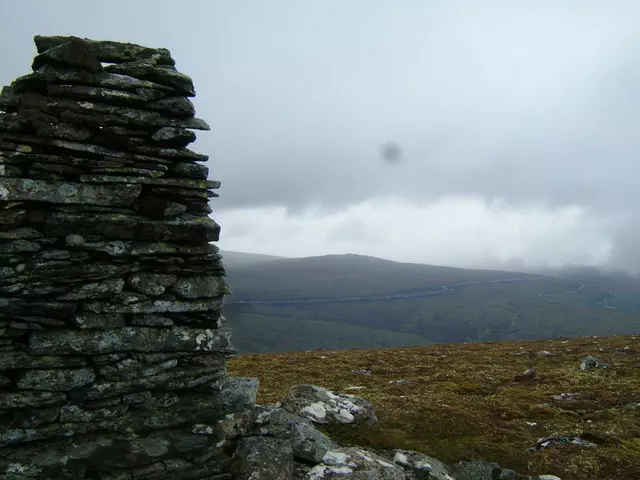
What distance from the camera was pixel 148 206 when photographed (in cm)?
1360

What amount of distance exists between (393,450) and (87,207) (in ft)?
43.8

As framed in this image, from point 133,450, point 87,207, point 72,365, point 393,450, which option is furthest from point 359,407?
point 87,207

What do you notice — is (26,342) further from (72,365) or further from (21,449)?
(21,449)

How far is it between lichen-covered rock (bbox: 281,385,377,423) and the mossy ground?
1.91 feet

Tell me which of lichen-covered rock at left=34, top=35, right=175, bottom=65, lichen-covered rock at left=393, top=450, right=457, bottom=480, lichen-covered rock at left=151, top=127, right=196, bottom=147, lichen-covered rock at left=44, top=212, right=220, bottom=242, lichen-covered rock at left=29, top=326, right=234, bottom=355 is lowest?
lichen-covered rock at left=393, top=450, right=457, bottom=480

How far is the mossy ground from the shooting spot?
17.9 m

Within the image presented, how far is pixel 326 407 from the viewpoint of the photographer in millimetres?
19062

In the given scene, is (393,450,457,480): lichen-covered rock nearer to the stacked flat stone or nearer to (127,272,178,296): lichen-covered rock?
the stacked flat stone

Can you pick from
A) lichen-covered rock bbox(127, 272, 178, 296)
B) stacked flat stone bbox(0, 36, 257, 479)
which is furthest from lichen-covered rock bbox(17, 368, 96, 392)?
lichen-covered rock bbox(127, 272, 178, 296)

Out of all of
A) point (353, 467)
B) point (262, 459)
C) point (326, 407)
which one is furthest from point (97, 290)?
point (326, 407)

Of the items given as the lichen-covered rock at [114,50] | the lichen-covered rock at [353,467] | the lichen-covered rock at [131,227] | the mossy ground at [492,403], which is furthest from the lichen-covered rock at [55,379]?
the mossy ground at [492,403]

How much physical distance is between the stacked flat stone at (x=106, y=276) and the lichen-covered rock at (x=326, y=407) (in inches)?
199

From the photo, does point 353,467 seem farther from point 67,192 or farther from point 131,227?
point 67,192

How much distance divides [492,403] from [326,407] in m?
13.1
